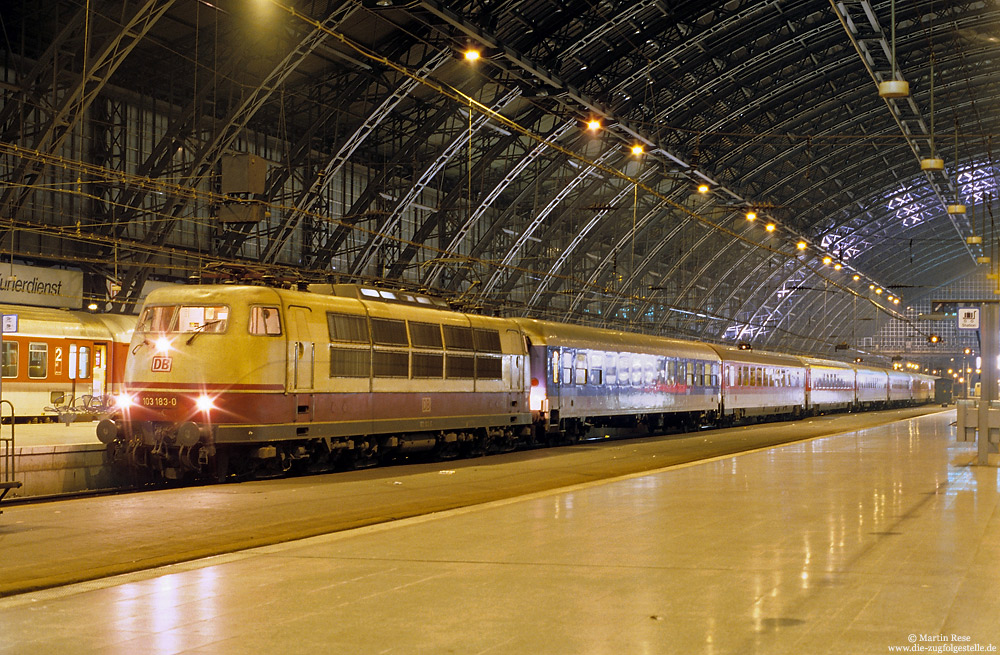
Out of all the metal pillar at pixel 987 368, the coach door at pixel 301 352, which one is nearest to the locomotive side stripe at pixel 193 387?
the coach door at pixel 301 352

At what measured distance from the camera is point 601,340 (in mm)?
35281

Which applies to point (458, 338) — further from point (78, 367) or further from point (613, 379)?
point (78, 367)

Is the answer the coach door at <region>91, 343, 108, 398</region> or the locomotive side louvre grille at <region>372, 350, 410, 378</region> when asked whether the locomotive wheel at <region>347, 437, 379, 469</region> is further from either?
the coach door at <region>91, 343, 108, 398</region>

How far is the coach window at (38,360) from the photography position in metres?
30.2

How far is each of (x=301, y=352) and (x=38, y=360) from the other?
14.2 meters

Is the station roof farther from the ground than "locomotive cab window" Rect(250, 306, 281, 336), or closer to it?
farther from the ground

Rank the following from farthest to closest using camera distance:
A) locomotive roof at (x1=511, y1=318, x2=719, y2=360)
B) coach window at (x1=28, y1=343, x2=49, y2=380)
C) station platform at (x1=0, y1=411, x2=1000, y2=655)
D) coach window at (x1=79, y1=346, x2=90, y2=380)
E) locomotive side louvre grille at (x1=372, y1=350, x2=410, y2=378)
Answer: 1. coach window at (x1=79, y1=346, x2=90, y2=380)
2. locomotive roof at (x1=511, y1=318, x2=719, y2=360)
3. coach window at (x1=28, y1=343, x2=49, y2=380)
4. locomotive side louvre grille at (x1=372, y1=350, x2=410, y2=378)
5. station platform at (x1=0, y1=411, x2=1000, y2=655)


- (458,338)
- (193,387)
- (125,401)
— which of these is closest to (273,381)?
(193,387)

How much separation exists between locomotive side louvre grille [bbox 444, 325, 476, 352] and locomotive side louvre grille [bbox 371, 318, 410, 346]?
6.09 ft

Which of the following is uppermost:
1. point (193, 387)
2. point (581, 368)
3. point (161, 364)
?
point (581, 368)

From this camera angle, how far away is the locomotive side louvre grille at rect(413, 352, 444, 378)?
A: 77.5 feet

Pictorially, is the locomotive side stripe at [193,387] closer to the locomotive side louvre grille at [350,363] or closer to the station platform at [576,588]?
the locomotive side louvre grille at [350,363]

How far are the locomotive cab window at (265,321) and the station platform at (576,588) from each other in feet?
20.7

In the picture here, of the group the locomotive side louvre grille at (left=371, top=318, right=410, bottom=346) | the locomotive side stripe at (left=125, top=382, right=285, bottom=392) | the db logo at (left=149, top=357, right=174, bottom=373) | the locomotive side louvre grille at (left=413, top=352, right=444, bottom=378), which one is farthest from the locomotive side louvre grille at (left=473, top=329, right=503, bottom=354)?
the db logo at (left=149, top=357, right=174, bottom=373)
